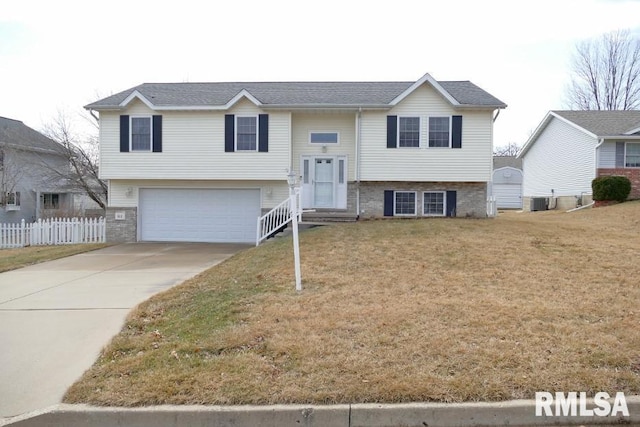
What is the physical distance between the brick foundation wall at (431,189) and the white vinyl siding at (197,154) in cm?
A: 328

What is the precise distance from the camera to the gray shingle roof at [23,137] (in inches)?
1091

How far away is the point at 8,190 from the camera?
2670 cm

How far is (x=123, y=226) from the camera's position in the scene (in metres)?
18.5

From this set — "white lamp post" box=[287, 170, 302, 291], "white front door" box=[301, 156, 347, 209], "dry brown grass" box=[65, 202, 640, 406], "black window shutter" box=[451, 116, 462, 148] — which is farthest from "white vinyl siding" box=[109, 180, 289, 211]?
"white lamp post" box=[287, 170, 302, 291]

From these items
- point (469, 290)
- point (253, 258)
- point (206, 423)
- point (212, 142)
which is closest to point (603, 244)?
point (469, 290)

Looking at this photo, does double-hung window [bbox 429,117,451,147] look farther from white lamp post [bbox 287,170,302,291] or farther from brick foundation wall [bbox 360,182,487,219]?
white lamp post [bbox 287,170,302,291]

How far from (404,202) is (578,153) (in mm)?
13219

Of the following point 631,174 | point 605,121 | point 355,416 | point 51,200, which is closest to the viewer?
point 355,416

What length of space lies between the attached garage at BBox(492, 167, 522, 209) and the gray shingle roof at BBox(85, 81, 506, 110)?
23.5 meters

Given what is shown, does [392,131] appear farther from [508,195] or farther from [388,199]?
[508,195]

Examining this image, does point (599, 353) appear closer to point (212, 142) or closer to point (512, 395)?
point (512, 395)

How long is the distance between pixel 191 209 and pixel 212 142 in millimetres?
2856

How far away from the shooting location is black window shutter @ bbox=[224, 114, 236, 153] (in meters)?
17.3

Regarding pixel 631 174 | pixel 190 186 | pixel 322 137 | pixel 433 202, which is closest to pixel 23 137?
pixel 190 186
